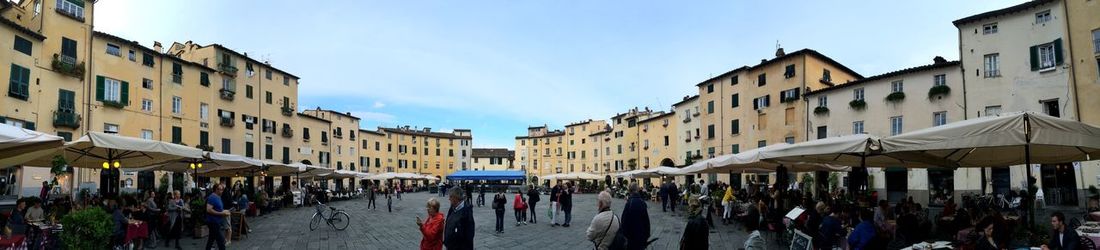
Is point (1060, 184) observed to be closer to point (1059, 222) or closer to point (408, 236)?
point (1059, 222)

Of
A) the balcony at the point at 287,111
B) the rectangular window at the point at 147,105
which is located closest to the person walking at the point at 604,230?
the rectangular window at the point at 147,105

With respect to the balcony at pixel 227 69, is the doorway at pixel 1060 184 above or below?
below

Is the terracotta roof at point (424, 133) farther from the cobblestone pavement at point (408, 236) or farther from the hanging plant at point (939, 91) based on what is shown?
the hanging plant at point (939, 91)

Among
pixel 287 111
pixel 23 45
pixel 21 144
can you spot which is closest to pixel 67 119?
pixel 23 45

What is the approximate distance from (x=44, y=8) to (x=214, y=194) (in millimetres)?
24087

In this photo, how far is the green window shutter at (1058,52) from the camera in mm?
25781

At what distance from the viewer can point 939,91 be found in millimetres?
30750

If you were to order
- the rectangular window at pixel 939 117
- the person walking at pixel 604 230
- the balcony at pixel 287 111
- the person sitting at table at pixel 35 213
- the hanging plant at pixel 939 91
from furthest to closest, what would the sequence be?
the balcony at pixel 287 111 → the rectangular window at pixel 939 117 → the hanging plant at pixel 939 91 → the person sitting at table at pixel 35 213 → the person walking at pixel 604 230

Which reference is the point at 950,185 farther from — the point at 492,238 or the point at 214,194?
the point at 214,194

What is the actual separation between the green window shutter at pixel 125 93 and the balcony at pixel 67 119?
13.5ft

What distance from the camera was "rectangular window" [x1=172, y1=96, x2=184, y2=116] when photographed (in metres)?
37.7

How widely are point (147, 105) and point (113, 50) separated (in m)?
3.82

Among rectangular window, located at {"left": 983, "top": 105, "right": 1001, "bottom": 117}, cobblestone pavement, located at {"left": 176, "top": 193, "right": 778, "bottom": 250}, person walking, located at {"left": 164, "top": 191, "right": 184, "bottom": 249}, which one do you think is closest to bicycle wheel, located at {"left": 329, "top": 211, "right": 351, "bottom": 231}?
cobblestone pavement, located at {"left": 176, "top": 193, "right": 778, "bottom": 250}

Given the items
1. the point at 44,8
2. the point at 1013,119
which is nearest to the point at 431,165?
the point at 44,8
